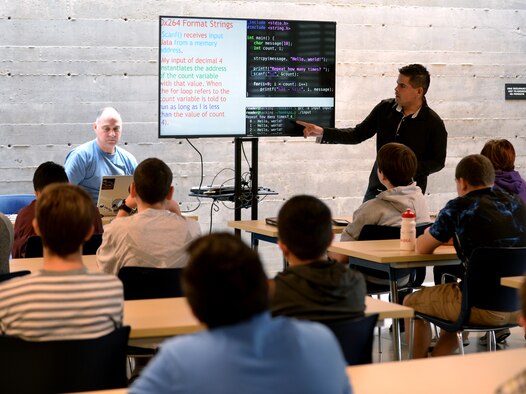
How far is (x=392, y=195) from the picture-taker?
5156 millimetres

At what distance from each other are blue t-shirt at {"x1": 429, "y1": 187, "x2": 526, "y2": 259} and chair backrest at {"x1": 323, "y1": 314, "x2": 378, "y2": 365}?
172cm

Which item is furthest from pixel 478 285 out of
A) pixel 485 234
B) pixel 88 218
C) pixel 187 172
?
pixel 187 172

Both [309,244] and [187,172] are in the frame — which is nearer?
[309,244]

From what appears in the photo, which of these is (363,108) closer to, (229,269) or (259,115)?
(259,115)

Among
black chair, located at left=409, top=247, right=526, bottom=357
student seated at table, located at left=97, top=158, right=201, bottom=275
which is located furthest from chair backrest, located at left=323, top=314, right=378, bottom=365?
black chair, located at left=409, top=247, right=526, bottom=357

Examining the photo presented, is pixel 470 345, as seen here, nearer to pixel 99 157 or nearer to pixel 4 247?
pixel 99 157

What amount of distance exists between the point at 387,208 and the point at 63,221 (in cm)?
290

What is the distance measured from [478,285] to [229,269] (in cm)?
289

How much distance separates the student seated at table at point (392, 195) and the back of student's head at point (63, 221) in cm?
279

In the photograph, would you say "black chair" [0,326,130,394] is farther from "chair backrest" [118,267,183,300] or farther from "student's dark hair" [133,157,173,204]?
"student's dark hair" [133,157,173,204]

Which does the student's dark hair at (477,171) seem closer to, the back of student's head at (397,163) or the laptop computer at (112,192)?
the back of student's head at (397,163)

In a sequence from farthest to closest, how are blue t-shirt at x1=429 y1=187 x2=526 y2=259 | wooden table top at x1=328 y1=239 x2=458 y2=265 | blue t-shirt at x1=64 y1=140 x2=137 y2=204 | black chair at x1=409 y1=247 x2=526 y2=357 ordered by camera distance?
Result: blue t-shirt at x1=64 y1=140 x2=137 y2=204 < wooden table top at x1=328 y1=239 x2=458 y2=265 < blue t-shirt at x1=429 y1=187 x2=526 y2=259 < black chair at x1=409 y1=247 x2=526 y2=357

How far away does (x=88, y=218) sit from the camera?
2.65 meters

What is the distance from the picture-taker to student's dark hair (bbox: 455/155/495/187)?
438 cm
